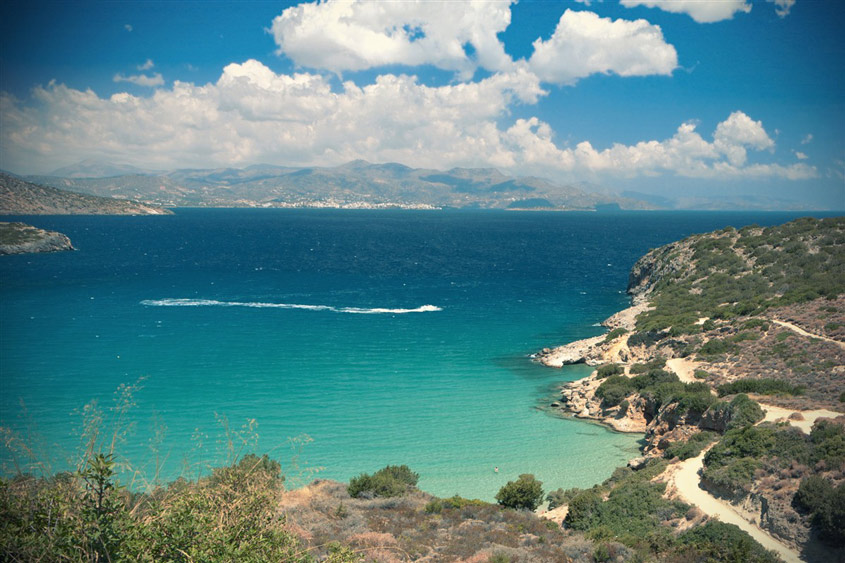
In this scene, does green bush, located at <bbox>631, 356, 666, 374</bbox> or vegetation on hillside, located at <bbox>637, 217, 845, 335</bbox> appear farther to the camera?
vegetation on hillside, located at <bbox>637, 217, 845, 335</bbox>

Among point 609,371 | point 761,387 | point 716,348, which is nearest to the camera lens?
point 761,387

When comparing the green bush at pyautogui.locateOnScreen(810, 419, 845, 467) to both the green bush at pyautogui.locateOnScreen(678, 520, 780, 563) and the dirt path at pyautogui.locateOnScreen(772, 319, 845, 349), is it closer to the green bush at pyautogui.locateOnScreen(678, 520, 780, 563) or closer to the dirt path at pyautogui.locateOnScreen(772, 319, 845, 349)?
the green bush at pyautogui.locateOnScreen(678, 520, 780, 563)

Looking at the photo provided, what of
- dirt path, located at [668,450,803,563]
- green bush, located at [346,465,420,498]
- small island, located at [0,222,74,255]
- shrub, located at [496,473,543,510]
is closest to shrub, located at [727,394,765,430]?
dirt path, located at [668,450,803,563]

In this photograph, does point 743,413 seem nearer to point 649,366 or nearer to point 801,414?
point 801,414

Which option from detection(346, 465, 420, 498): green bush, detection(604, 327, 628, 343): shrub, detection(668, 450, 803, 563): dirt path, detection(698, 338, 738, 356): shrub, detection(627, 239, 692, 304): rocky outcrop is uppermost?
detection(627, 239, 692, 304): rocky outcrop

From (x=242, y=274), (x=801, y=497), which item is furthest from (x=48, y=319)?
(x=801, y=497)

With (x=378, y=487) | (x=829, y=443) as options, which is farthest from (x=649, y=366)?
(x=378, y=487)
